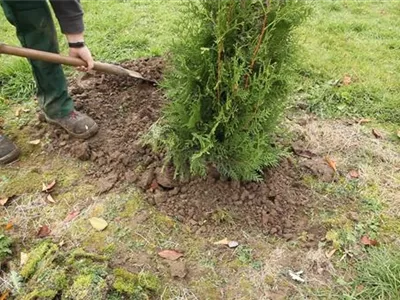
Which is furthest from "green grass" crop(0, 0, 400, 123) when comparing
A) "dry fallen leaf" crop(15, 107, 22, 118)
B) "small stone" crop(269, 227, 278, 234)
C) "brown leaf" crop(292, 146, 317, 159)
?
"small stone" crop(269, 227, 278, 234)

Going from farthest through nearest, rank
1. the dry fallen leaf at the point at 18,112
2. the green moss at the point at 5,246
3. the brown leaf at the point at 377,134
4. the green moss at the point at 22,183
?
the dry fallen leaf at the point at 18,112 → the brown leaf at the point at 377,134 → the green moss at the point at 22,183 → the green moss at the point at 5,246

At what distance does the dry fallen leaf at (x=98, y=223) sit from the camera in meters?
2.79

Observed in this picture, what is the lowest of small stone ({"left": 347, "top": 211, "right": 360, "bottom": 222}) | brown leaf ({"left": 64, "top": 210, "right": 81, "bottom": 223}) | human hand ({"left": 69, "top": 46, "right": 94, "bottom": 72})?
small stone ({"left": 347, "top": 211, "right": 360, "bottom": 222})

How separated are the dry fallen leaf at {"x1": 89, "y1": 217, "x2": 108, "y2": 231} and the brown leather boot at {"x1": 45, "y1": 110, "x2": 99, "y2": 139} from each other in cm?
86

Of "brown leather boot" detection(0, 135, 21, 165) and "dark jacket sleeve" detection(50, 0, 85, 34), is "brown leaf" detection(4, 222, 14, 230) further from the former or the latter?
"dark jacket sleeve" detection(50, 0, 85, 34)

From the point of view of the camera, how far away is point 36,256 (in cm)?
253

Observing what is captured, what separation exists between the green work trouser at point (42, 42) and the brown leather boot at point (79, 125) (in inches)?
2.3

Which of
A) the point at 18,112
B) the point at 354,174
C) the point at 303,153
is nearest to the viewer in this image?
the point at 354,174

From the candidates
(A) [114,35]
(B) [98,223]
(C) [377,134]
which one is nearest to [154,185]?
(B) [98,223]

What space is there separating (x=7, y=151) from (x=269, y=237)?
2160 millimetres

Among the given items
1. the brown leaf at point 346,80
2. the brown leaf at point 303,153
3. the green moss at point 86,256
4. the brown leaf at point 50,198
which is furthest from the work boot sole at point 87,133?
the brown leaf at point 346,80

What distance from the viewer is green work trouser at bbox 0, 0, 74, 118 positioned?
2949 millimetres

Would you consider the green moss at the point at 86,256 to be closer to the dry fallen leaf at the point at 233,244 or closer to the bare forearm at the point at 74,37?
the dry fallen leaf at the point at 233,244

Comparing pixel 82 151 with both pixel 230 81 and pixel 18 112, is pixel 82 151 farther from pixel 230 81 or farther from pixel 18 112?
pixel 230 81
